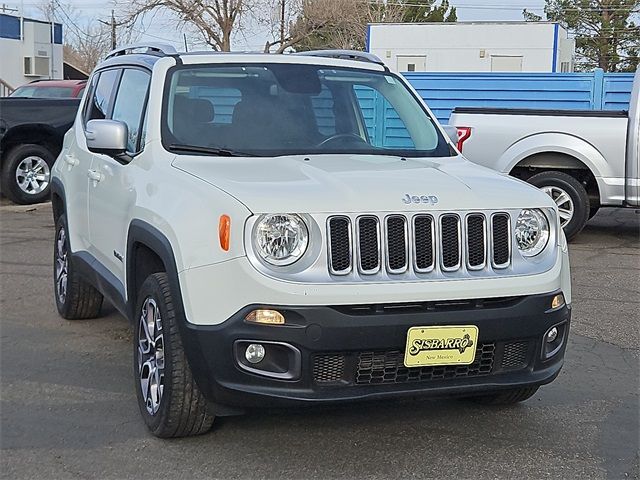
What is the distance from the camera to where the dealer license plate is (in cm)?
375

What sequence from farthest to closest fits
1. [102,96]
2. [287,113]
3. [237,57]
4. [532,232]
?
[102,96] → [237,57] → [287,113] → [532,232]

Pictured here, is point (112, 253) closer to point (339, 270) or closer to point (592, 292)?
point (339, 270)

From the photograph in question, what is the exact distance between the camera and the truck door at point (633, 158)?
9.72 m

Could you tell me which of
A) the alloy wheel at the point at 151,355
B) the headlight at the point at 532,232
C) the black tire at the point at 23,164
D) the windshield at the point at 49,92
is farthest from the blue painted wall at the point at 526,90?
the alloy wheel at the point at 151,355

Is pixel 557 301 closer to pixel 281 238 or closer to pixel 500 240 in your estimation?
pixel 500 240

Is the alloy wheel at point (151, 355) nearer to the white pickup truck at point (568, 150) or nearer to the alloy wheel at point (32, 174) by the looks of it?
the white pickup truck at point (568, 150)

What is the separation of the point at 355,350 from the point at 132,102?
2416mm

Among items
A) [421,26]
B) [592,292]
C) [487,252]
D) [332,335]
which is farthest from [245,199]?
[421,26]

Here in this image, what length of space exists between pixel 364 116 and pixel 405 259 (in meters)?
1.93

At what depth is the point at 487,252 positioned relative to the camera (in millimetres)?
3961

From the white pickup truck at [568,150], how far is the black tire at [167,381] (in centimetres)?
639

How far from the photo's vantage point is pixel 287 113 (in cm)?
499

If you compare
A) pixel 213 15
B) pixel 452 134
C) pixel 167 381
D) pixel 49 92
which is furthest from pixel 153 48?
pixel 213 15

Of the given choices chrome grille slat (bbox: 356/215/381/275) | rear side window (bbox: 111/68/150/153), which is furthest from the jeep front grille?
rear side window (bbox: 111/68/150/153)
